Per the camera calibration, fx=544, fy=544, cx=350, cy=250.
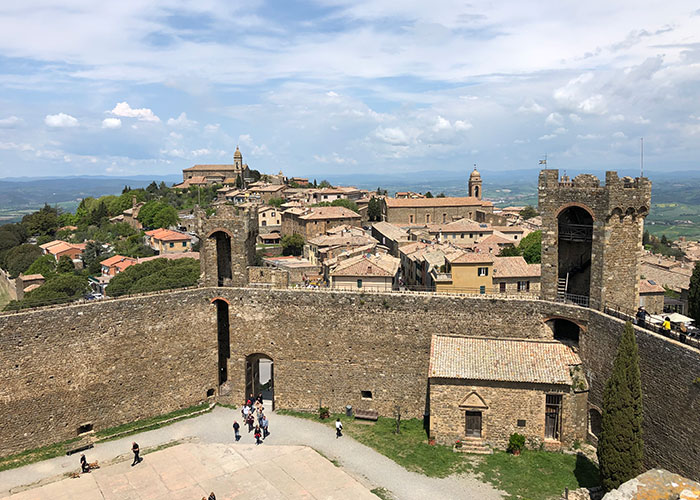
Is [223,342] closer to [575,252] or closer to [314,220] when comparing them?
[575,252]

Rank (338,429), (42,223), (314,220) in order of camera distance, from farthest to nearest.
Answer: (42,223), (314,220), (338,429)

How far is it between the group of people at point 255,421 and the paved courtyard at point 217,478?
39.0 inches

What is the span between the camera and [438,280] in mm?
40469

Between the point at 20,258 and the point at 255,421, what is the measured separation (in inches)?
3046

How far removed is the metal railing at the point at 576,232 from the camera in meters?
25.4

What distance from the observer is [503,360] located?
2411 centimetres

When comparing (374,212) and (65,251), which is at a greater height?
(374,212)

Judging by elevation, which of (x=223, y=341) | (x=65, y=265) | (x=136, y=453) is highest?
(x=223, y=341)

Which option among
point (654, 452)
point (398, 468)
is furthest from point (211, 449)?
point (654, 452)

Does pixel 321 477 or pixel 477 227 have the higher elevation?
pixel 477 227

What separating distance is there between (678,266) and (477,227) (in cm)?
2756

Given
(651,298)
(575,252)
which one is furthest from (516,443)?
(651,298)

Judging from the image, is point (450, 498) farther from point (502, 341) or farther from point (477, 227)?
point (477, 227)

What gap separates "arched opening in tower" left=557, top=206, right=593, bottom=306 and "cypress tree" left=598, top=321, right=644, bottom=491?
620 centimetres
